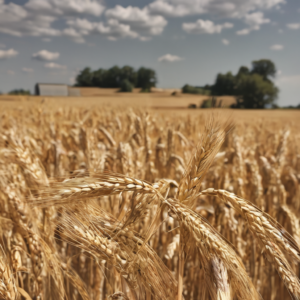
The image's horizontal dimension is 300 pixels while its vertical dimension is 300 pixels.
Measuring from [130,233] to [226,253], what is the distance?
290 millimetres

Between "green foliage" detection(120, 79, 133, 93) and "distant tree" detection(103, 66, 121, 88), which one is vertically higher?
"distant tree" detection(103, 66, 121, 88)

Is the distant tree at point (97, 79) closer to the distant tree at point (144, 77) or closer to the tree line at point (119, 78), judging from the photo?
the tree line at point (119, 78)

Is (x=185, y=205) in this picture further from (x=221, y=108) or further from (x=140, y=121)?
(x=140, y=121)

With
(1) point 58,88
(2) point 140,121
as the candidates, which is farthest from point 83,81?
(2) point 140,121

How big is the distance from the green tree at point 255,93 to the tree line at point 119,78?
61.8 feet

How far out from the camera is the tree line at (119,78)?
48.5 m

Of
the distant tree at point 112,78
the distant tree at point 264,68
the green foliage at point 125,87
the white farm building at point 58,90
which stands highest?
the distant tree at point 264,68

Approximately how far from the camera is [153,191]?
743mm

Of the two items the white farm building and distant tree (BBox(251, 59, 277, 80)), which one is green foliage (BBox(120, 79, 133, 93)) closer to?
the white farm building

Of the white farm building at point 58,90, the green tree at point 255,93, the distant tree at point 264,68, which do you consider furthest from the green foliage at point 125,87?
the distant tree at point 264,68

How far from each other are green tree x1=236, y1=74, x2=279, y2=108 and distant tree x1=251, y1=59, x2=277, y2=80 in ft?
66.8

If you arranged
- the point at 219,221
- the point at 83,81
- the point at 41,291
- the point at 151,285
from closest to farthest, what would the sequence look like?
1. the point at 151,285
2. the point at 41,291
3. the point at 219,221
4. the point at 83,81

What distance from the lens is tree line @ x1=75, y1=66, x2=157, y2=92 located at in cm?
4850

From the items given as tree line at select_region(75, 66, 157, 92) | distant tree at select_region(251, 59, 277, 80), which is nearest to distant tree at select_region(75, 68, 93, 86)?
tree line at select_region(75, 66, 157, 92)
